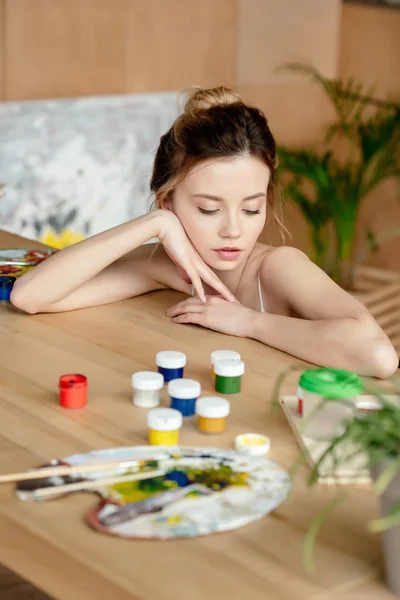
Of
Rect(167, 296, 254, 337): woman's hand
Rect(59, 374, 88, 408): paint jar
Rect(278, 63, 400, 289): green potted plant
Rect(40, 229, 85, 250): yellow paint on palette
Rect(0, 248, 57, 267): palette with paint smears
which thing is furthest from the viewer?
Rect(278, 63, 400, 289): green potted plant

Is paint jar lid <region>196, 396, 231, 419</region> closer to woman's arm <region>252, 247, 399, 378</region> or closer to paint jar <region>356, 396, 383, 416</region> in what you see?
paint jar <region>356, 396, 383, 416</region>

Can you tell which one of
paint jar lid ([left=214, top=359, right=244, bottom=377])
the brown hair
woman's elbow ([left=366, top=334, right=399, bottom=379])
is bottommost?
woman's elbow ([left=366, top=334, right=399, bottom=379])

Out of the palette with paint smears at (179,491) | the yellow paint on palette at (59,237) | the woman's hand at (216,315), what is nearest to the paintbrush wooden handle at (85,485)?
the palette with paint smears at (179,491)

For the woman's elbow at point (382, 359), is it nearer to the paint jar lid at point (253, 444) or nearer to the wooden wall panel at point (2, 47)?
the paint jar lid at point (253, 444)

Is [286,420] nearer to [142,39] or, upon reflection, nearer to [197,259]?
[197,259]

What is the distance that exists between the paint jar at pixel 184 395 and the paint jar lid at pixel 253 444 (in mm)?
122

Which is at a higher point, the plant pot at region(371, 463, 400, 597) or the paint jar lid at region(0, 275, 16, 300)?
the plant pot at region(371, 463, 400, 597)

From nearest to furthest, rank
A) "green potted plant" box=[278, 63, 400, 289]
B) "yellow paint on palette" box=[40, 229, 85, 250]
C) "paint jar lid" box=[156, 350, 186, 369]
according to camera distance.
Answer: "paint jar lid" box=[156, 350, 186, 369]
"yellow paint on palette" box=[40, 229, 85, 250]
"green potted plant" box=[278, 63, 400, 289]

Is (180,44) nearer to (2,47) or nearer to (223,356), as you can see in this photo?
(2,47)

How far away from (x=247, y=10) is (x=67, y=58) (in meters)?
0.92

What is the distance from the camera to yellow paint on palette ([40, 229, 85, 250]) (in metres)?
3.57

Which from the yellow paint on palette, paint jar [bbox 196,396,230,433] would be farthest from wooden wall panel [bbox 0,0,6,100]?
paint jar [bbox 196,396,230,433]

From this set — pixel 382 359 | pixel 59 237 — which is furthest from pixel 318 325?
pixel 59 237

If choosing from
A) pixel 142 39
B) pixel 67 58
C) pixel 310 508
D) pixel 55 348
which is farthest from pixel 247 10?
pixel 310 508
